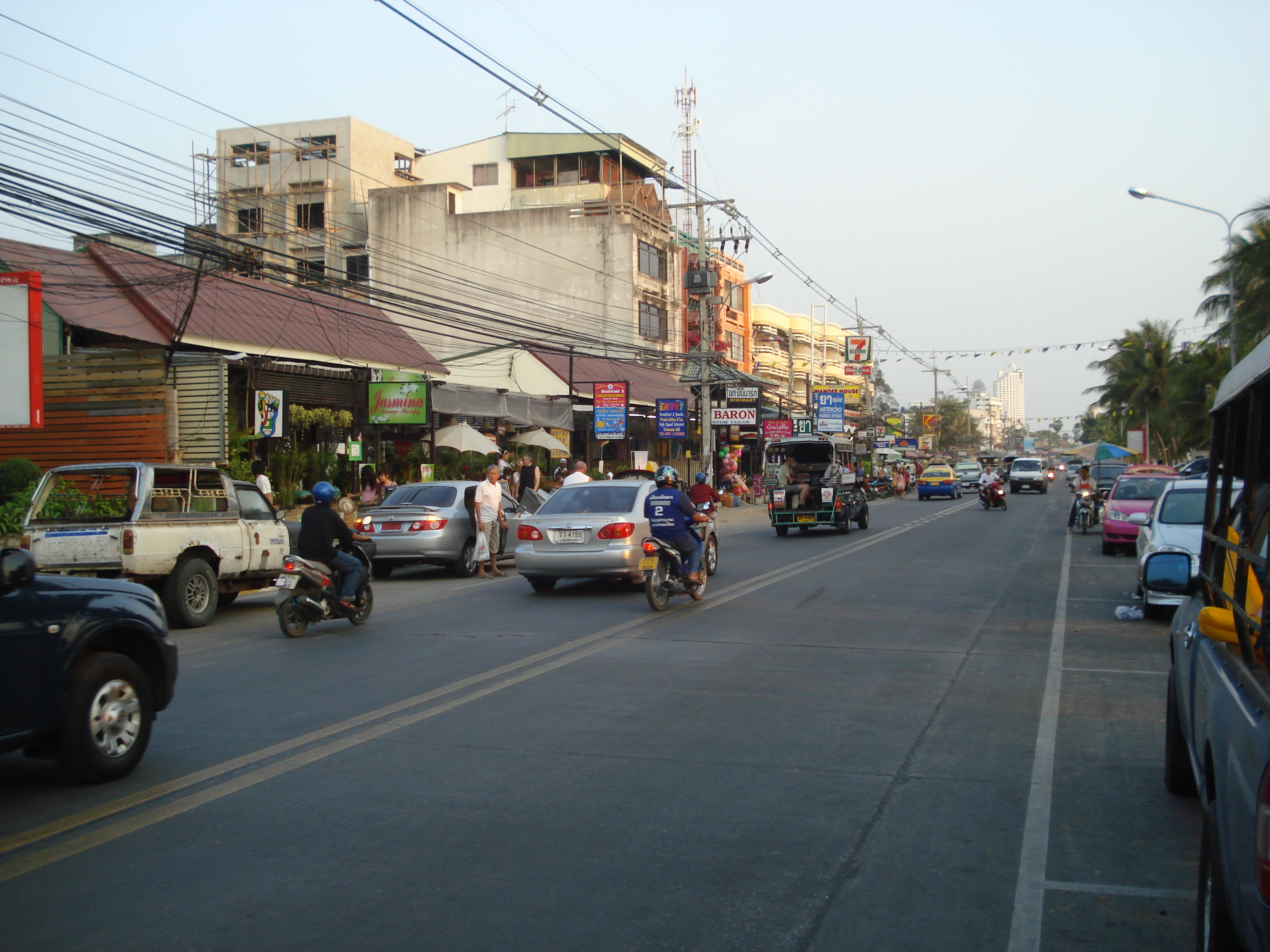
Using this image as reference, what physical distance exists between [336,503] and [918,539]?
13.4 m

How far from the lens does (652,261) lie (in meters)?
57.5

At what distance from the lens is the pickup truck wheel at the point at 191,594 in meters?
12.8

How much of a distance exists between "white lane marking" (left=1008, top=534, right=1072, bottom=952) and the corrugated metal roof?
59.1 ft

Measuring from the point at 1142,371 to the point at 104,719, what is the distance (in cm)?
7457

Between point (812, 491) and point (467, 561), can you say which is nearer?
point (467, 561)

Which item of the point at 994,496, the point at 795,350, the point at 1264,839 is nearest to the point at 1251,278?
the point at 994,496

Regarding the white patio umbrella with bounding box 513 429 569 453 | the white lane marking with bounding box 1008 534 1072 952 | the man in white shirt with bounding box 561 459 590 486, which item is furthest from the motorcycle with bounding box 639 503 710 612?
the white patio umbrella with bounding box 513 429 569 453

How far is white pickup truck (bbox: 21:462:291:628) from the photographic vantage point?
1231 centimetres

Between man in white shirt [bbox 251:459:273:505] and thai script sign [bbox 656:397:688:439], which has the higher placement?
thai script sign [bbox 656:397:688:439]

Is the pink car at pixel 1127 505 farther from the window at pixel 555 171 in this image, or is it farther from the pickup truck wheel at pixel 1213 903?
the window at pixel 555 171

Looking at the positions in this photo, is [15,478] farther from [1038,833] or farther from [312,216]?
[312,216]

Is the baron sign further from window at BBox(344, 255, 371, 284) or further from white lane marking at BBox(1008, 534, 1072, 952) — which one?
white lane marking at BBox(1008, 534, 1072, 952)

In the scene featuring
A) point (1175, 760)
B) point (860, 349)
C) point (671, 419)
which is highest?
point (860, 349)

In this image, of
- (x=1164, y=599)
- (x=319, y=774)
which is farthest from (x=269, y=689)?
(x=1164, y=599)
